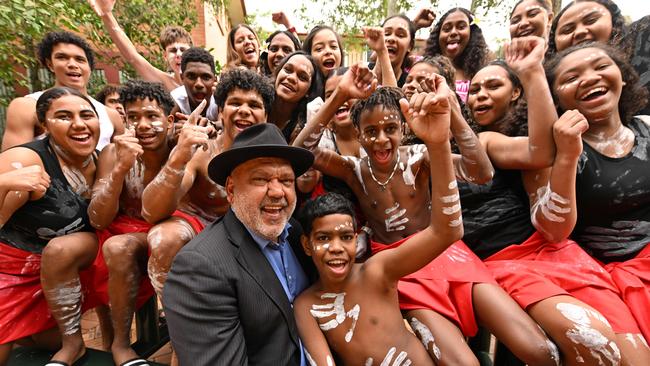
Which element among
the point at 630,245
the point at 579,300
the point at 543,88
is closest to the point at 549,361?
the point at 579,300

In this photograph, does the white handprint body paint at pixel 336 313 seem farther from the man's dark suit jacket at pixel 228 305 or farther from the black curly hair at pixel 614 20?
the black curly hair at pixel 614 20

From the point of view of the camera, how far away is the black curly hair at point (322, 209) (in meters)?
2.21

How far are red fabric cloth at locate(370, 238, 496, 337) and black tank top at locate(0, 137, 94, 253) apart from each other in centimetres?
223

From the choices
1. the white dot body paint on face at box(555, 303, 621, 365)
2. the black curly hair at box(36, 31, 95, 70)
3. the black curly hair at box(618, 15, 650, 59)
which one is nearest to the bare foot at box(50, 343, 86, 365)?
the black curly hair at box(36, 31, 95, 70)

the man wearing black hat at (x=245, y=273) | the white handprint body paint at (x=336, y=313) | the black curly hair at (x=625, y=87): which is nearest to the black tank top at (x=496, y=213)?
the black curly hair at (x=625, y=87)

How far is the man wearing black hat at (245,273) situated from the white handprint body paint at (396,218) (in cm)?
75

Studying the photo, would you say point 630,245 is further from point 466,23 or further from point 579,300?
point 466,23

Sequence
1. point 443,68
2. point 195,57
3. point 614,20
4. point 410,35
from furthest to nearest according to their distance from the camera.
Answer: point 410,35, point 195,57, point 443,68, point 614,20

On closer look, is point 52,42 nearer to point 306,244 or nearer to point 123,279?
point 123,279

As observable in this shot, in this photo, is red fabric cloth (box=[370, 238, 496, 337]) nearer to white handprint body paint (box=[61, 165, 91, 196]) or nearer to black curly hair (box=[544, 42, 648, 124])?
black curly hair (box=[544, 42, 648, 124])

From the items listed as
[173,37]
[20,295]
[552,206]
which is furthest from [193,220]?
[173,37]

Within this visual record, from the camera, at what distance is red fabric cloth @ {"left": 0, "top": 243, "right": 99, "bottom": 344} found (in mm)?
2570

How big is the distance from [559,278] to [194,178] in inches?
93.3

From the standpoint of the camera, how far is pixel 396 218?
257cm
